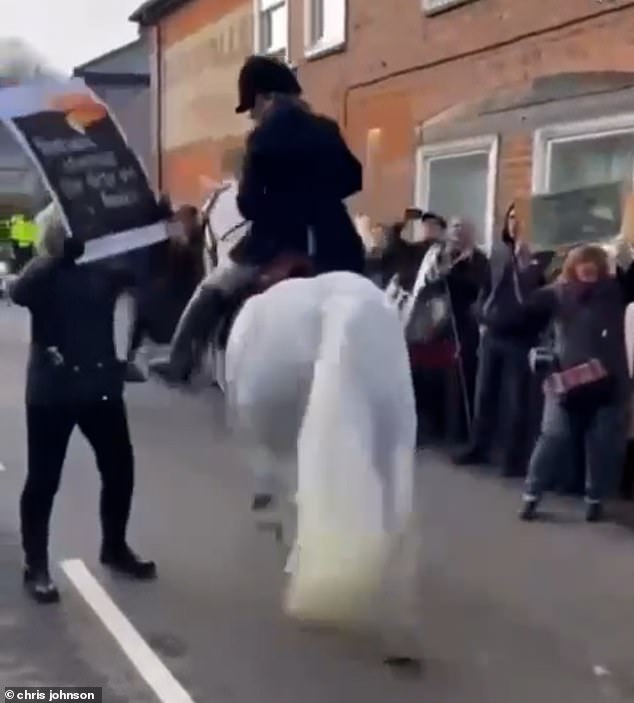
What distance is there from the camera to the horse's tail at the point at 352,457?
15.9 feet

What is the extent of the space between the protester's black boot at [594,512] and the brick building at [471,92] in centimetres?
339

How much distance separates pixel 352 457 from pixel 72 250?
1851 mm

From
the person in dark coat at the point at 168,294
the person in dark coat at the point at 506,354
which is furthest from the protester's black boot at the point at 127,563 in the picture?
the person in dark coat at the point at 168,294

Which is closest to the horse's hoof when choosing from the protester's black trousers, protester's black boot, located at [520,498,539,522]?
the protester's black trousers

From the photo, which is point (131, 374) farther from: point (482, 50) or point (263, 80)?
point (482, 50)

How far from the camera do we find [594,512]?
7.81 metres

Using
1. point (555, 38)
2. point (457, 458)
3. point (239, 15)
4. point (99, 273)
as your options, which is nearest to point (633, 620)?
point (99, 273)

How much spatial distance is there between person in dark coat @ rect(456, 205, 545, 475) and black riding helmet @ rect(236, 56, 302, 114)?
3.58m

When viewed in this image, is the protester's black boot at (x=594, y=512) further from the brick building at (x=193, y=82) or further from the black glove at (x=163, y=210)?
the brick building at (x=193, y=82)

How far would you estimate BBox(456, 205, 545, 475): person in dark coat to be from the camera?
8703 millimetres

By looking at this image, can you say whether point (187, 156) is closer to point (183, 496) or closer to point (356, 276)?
point (183, 496)

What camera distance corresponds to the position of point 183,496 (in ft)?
27.1

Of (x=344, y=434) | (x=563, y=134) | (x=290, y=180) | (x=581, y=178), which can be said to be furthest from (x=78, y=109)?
(x=563, y=134)

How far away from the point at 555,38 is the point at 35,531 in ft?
22.9
